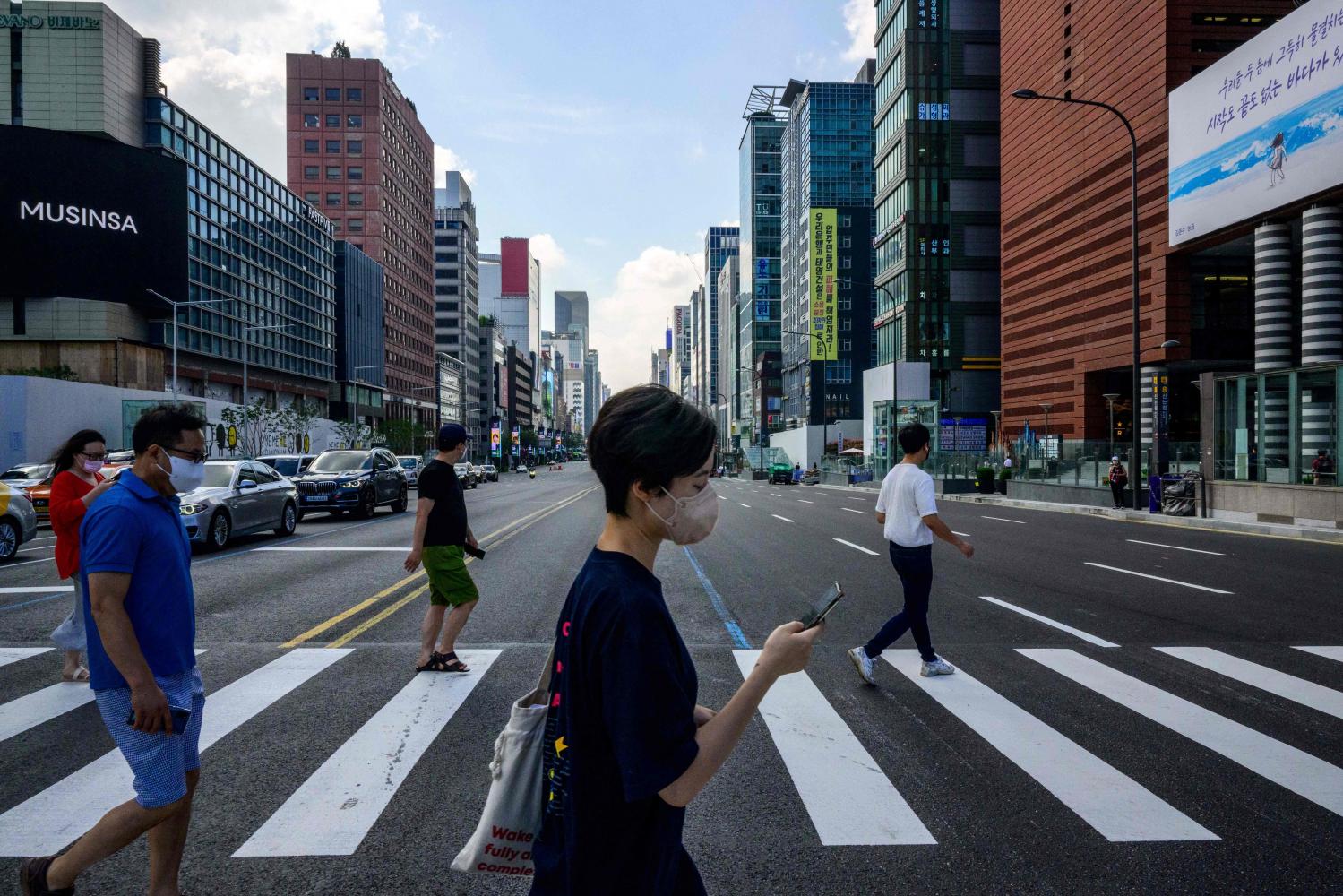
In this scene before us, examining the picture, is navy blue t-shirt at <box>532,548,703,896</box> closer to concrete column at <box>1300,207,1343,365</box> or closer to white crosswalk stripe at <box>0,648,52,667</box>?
white crosswalk stripe at <box>0,648,52,667</box>

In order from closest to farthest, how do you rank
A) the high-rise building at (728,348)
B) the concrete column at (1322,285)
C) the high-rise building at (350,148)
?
the concrete column at (1322,285) < the high-rise building at (350,148) < the high-rise building at (728,348)

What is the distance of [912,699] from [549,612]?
4618 mm

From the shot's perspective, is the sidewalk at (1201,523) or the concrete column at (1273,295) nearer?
the sidewalk at (1201,523)

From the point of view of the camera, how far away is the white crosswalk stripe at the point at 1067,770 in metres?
4.11

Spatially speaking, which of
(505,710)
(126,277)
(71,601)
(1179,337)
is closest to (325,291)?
(126,277)

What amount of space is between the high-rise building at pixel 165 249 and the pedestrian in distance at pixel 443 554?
157ft

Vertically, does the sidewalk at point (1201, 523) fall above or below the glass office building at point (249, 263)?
below

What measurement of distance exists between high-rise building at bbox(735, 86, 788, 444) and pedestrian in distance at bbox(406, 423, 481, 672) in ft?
408

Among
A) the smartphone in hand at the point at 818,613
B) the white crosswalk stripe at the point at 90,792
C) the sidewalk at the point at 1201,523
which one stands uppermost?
the smartphone in hand at the point at 818,613

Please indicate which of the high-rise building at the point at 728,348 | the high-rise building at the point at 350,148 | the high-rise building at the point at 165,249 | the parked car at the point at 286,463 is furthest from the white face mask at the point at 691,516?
the high-rise building at the point at 728,348

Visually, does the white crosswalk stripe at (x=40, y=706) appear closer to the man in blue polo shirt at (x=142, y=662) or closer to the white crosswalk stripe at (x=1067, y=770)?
the man in blue polo shirt at (x=142, y=662)

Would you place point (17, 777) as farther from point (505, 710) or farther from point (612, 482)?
point (612, 482)

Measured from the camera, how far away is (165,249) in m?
56.3

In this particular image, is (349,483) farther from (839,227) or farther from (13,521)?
(839,227)
